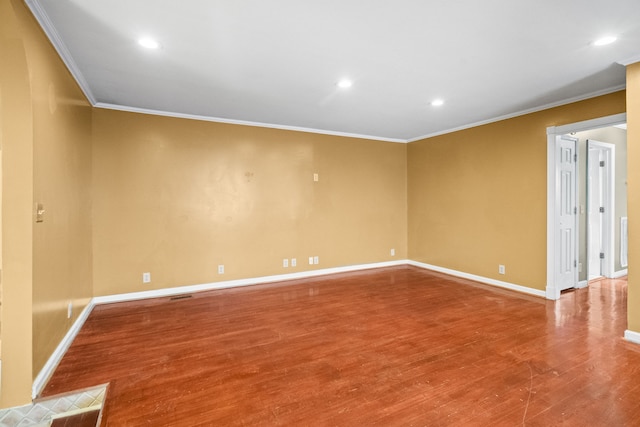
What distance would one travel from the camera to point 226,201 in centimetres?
458

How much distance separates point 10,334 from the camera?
1.92 m

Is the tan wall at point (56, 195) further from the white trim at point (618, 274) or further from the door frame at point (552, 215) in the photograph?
the white trim at point (618, 274)

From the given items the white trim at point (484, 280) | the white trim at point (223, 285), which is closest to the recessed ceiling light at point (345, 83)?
the white trim at point (223, 285)

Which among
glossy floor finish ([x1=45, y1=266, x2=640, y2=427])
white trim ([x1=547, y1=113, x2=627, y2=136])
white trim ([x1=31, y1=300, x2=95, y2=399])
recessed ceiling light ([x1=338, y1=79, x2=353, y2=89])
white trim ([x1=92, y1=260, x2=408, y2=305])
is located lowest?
glossy floor finish ([x1=45, y1=266, x2=640, y2=427])

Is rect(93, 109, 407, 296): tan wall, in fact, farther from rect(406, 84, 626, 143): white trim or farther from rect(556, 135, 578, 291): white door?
rect(556, 135, 578, 291): white door

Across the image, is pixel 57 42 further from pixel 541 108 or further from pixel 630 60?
pixel 541 108

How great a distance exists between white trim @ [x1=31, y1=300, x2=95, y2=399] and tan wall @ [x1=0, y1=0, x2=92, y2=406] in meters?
0.06

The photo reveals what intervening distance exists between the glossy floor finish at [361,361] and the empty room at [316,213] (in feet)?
0.07

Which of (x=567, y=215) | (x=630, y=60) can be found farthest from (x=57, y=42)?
(x=567, y=215)

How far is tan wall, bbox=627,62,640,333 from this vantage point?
2.70 meters

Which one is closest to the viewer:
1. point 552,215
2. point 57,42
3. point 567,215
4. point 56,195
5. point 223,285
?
point 57,42

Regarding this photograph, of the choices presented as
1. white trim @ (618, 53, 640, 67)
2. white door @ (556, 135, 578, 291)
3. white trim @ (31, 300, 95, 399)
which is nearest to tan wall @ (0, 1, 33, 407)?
white trim @ (31, 300, 95, 399)

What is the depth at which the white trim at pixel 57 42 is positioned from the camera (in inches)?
78.0

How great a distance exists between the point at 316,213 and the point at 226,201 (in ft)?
5.06
